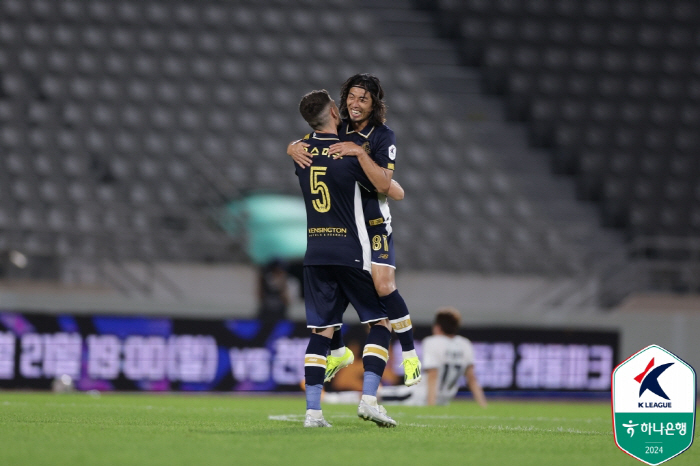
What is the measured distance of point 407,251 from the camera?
50.8 ft

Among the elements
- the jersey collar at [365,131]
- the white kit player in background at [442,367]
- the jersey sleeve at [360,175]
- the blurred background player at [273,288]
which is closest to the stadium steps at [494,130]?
the blurred background player at [273,288]

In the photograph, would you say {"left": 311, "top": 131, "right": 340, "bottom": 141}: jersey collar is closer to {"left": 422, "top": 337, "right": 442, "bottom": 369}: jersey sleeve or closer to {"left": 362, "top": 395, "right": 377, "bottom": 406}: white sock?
{"left": 362, "top": 395, "right": 377, "bottom": 406}: white sock

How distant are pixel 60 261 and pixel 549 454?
9.78m

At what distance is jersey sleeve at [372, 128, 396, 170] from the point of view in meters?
5.81

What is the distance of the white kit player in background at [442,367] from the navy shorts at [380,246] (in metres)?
3.97

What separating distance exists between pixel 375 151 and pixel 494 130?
1329 centimetres

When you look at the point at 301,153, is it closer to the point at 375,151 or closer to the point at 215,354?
the point at 375,151

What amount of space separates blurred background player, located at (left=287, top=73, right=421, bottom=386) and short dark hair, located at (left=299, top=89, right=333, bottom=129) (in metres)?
0.16

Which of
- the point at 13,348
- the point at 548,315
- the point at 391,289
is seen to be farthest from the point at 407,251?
the point at 391,289

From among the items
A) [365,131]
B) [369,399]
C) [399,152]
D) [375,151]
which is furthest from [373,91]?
[399,152]

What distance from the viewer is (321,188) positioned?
5785mm

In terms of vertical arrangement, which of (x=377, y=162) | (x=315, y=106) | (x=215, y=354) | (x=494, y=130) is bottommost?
(x=215, y=354)

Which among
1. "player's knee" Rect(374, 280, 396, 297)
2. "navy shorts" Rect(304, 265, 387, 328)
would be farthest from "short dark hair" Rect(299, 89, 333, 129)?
"player's knee" Rect(374, 280, 396, 297)

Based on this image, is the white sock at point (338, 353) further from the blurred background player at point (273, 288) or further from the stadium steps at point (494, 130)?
the stadium steps at point (494, 130)
